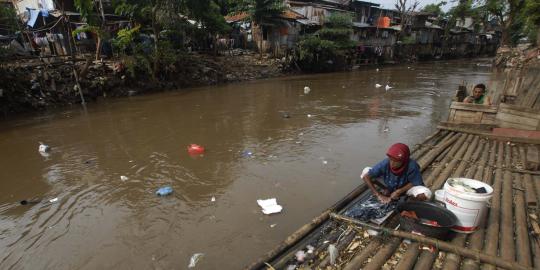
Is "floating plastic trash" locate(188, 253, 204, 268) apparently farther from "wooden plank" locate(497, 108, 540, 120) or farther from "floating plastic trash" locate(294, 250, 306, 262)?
"wooden plank" locate(497, 108, 540, 120)

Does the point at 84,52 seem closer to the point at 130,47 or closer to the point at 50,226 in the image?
the point at 130,47

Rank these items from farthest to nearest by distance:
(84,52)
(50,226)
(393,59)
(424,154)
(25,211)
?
1. (393,59)
2. (84,52)
3. (424,154)
4. (25,211)
5. (50,226)

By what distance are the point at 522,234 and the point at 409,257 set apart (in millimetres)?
1212

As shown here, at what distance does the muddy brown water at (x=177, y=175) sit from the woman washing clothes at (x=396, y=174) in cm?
134

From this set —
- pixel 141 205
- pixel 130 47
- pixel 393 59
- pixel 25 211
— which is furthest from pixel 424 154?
pixel 393 59

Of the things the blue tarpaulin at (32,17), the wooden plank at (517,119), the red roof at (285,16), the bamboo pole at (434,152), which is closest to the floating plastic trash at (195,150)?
the bamboo pole at (434,152)

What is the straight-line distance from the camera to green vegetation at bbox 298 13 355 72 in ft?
77.3

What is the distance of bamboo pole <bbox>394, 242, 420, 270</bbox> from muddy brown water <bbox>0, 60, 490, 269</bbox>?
5.79 feet

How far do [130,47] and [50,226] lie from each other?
13.8 meters

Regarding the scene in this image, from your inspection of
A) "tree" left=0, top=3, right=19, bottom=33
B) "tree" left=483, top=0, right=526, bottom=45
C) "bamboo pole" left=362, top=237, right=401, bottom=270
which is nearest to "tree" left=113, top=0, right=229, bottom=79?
"tree" left=0, top=3, right=19, bottom=33

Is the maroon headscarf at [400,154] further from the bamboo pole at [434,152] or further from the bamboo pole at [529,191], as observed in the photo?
the bamboo pole at [434,152]

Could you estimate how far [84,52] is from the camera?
17547 mm

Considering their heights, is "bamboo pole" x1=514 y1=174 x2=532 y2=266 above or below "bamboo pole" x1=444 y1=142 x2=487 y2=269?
above

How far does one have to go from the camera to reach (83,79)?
14.1 m
